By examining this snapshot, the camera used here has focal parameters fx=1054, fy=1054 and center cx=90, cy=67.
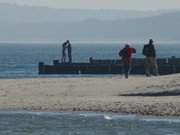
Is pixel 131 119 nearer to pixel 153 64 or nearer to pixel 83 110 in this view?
pixel 83 110

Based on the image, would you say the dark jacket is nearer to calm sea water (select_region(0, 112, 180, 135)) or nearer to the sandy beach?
the sandy beach

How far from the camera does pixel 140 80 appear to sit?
36.0m

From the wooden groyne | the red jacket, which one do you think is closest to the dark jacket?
the red jacket

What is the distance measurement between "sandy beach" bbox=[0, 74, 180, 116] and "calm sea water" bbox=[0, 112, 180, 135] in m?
0.78

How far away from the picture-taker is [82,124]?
27.2m

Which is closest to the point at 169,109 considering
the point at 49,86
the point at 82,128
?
the point at 82,128

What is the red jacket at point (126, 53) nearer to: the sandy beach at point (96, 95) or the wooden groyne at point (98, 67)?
the sandy beach at point (96, 95)

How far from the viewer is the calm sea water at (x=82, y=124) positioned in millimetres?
26016

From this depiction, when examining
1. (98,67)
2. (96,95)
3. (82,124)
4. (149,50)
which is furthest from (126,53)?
(98,67)

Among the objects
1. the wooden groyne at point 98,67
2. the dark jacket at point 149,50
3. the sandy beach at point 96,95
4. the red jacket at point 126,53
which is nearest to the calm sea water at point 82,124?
the sandy beach at point 96,95

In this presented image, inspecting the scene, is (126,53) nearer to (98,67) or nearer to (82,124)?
(82,124)

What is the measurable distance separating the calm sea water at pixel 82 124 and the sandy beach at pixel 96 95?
777 millimetres

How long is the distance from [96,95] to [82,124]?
5.04 metres

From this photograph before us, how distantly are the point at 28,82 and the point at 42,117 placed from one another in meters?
7.95
